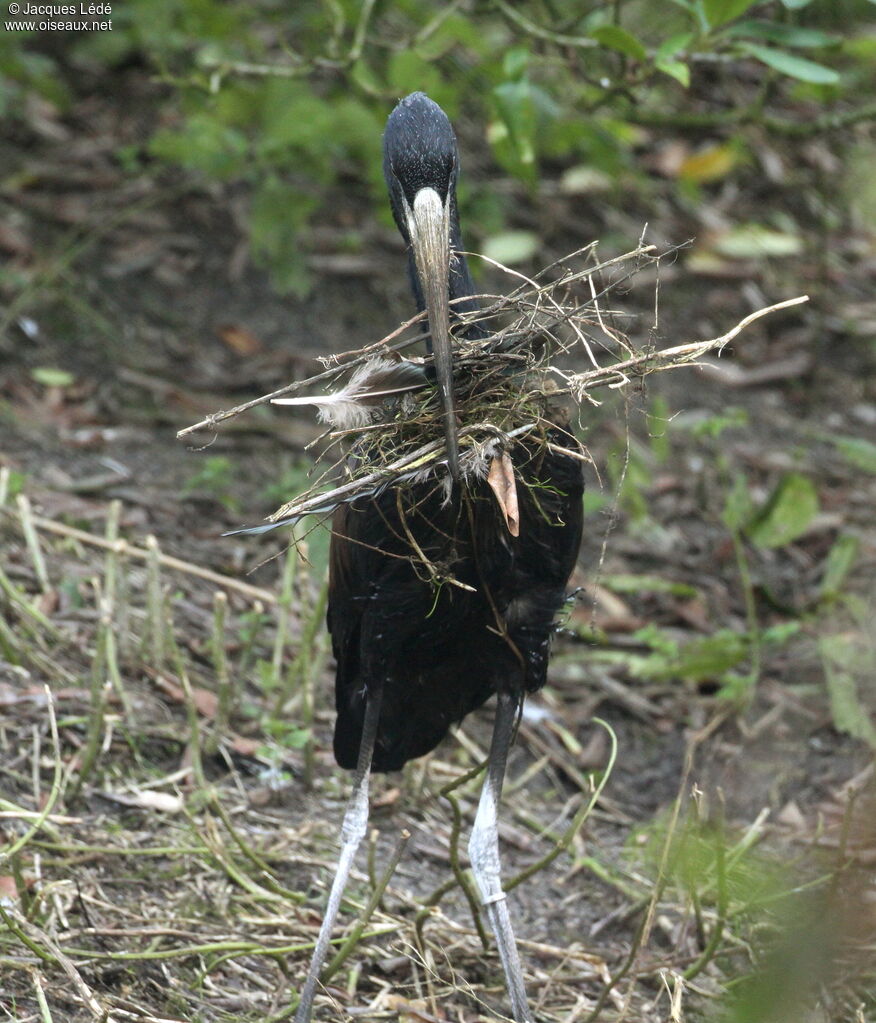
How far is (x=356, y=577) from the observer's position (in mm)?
3930

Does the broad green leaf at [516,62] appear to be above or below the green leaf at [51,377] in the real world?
above

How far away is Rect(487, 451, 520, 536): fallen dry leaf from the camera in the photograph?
10.2ft

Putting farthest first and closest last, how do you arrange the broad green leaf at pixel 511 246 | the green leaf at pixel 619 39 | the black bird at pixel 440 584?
the broad green leaf at pixel 511 246, the green leaf at pixel 619 39, the black bird at pixel 440 584

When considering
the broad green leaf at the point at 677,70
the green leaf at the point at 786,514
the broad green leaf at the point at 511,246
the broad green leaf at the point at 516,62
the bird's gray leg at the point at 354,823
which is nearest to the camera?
the bird's gray leg at the point at 354,823

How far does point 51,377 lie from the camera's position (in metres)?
6.98

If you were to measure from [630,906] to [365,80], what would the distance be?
3.80 m

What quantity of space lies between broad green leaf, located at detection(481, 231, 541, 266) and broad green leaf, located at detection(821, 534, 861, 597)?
278 centimetres

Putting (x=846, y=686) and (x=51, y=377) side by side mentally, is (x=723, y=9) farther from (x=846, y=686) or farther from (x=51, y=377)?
(x=51, y=377)

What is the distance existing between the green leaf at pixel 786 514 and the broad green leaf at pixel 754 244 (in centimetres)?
281

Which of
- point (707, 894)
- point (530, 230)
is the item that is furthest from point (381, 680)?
point (530, 230)

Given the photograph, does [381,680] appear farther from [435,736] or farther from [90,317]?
[90,317]

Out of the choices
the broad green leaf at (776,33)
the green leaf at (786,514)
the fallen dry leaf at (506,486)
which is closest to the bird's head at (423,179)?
the fallen dry leaf at (506,486)

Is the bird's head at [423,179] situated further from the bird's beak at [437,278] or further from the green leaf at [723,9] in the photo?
the green leaf at [723,9]

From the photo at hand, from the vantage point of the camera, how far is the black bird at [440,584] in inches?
137
